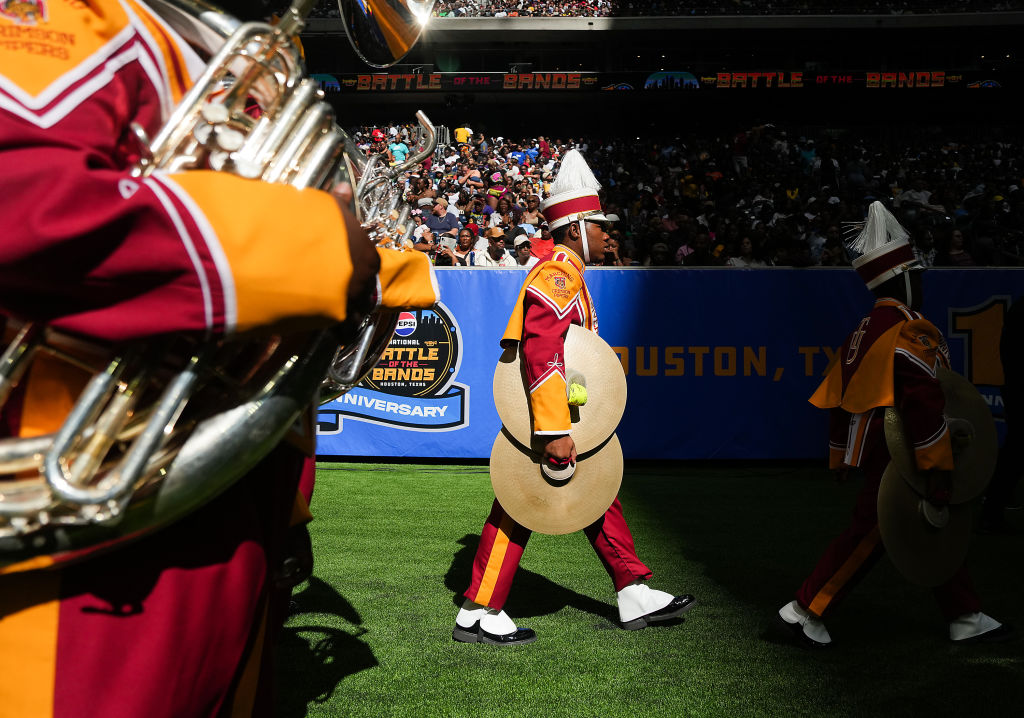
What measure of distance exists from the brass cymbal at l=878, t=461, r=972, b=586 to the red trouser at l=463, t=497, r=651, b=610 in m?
1.07

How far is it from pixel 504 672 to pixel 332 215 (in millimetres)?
2778

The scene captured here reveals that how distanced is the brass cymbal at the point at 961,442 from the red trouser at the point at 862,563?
11cm

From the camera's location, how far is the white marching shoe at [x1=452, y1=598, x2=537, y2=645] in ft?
12.7

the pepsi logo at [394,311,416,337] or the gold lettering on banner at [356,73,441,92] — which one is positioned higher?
the gold lettering on banner at [356,73,441,92]

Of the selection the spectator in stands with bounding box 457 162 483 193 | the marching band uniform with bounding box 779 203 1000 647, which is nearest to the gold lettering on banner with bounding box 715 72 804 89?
the spectator in stands with bounding box 457 162 483 193

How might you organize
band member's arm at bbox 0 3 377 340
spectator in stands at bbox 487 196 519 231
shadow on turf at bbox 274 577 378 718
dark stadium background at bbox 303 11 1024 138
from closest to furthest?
band member's arm at bbox 0 3 377 340
shadow on turf at bbox 274 577 378 718
spectator in stands at bbox 487 196 519 231
dark stadium background at bbox 303 11 1024 138

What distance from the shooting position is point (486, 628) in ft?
12.7

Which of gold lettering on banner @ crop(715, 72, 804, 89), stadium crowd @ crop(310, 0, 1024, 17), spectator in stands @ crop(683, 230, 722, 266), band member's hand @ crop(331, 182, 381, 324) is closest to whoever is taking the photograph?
band member's hand @ crop(331, 182, 381, 324)

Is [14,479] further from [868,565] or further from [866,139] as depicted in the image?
[866,139]

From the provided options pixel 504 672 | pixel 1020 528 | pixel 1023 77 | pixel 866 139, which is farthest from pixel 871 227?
pixel 1023 77

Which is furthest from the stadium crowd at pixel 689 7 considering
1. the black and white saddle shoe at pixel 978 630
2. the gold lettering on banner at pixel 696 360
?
the black and white saddle shoe at pixel 978 630

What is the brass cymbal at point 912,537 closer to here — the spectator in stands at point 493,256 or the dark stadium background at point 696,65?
the spectator in stands at point 493,256

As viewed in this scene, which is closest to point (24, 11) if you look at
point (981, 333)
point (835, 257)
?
point (981, 333)

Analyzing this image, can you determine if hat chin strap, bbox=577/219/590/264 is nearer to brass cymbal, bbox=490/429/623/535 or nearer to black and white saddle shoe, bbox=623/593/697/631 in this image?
brass cymbal, bbox=490/429/623/535
